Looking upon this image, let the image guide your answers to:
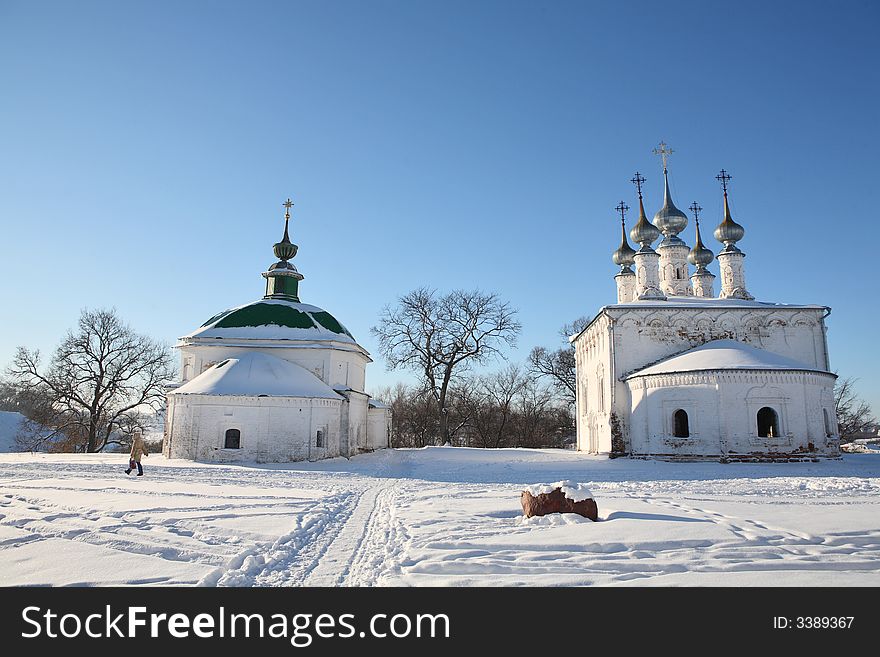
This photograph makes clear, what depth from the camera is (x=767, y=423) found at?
2245cm

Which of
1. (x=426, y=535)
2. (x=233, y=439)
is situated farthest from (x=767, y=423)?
(x=233, y=439)

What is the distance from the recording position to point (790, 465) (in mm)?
19609

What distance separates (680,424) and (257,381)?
55.9 ft

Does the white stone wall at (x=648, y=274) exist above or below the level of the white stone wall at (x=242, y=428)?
above

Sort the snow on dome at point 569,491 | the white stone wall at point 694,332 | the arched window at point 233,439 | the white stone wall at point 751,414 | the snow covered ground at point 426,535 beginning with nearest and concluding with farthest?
the snow covered ground at point 426,535, the snow on dome at point 569,491, the white stone wall at point 751,414, the arched window at point 233,439, the white stone wall at point 694,332

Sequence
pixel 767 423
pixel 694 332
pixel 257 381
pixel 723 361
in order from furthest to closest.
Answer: pixel 694 332
pixel 257 381
pixel 767 423
pixel 723 361

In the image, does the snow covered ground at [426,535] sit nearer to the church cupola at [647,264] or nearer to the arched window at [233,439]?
the arched window at [233,439]

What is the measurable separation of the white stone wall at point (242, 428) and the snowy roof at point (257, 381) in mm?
301

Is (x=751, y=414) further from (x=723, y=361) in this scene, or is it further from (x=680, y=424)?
(x=680, y=424)

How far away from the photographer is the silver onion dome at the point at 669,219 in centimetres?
2955

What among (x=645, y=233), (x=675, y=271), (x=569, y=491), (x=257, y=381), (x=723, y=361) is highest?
(x=645, y=233)

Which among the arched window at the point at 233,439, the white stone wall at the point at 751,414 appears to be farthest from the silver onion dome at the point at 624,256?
the arched window at the point at 233,439
